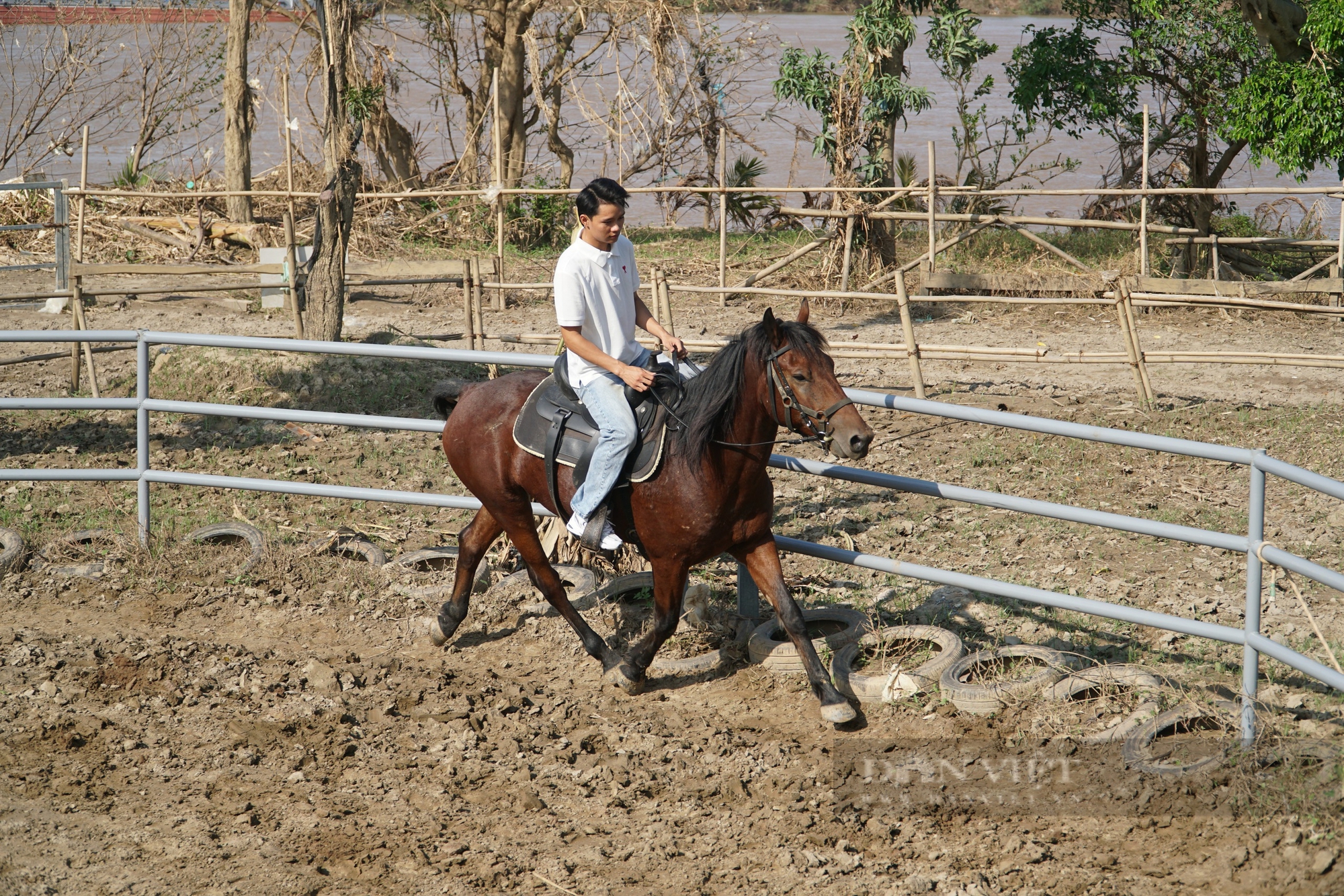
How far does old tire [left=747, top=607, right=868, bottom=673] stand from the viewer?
4.69 meters

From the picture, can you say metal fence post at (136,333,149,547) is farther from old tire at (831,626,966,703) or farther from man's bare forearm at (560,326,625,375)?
old tire at (831,626,966,703)

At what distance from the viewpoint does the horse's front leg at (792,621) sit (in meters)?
4.23

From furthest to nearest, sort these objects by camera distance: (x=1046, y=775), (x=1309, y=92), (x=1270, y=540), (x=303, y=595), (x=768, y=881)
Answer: (x=1309, y=92) < (x=1270, y=540) < (x=303, y=595) < (x=1046, y=775) < (x=768, y=881)

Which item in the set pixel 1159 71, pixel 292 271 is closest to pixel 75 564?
pixel 292 271

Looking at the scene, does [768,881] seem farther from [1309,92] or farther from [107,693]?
[1309,92]

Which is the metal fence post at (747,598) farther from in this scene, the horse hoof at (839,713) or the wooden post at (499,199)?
the wooden post at (499,199)

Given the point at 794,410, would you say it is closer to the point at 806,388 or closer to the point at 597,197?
the point at 806,388

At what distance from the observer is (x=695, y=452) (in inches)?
166

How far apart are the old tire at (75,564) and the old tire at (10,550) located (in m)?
0.07

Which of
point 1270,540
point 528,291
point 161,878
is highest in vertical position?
point 528,291

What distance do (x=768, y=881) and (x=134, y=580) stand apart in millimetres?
3928

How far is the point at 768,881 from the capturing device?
3379 millimetres

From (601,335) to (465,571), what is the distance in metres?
1.42

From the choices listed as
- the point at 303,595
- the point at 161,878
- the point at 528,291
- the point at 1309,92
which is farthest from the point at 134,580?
the point at 1309,92
